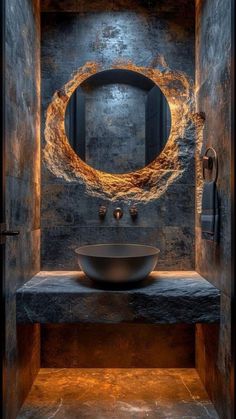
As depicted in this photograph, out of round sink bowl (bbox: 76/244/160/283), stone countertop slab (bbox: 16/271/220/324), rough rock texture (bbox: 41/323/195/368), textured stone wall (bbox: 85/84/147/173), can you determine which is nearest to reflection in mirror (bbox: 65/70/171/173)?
textured stone wall (bbox: 85/84/147/173)

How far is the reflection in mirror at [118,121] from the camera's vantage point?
2.51 metres

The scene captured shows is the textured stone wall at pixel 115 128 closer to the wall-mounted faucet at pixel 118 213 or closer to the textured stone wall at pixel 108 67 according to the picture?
the textured stone wall at pixel 108 67

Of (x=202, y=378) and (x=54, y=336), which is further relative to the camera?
(x=54, y=336)

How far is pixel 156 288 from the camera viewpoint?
6.51 feet

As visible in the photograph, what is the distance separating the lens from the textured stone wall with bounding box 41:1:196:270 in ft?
8.20

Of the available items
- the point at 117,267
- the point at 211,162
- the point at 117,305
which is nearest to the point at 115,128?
the point at 211,162

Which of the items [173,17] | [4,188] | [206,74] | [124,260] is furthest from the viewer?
[173,17]

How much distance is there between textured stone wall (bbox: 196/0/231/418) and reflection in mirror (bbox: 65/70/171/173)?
1.09ft

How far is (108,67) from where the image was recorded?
2518 millimetres

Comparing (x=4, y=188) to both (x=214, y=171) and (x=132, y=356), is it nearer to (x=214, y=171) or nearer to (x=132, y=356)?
(x=214, y=171)

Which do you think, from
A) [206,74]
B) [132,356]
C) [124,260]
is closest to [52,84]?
[206,74]

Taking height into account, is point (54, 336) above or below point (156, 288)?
below

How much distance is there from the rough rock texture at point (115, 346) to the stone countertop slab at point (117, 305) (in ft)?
2.11

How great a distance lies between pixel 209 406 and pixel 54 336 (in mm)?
1155
